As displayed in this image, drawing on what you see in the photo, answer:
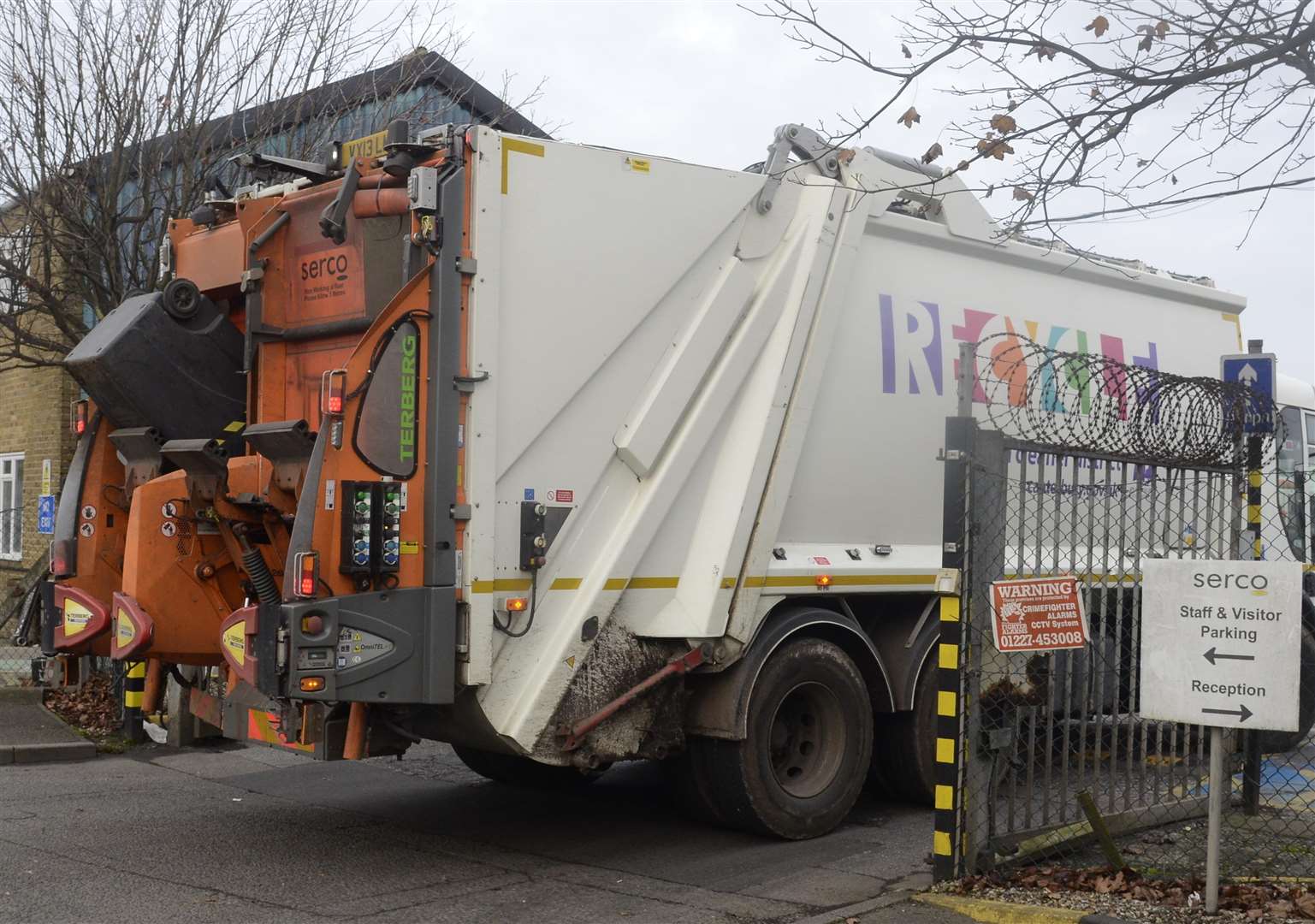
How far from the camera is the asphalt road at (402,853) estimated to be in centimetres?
610

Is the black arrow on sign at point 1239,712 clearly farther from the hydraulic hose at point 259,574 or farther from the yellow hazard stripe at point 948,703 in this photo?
the hydraulic hose at point 259,574

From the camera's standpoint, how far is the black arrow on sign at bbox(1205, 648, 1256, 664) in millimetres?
5469

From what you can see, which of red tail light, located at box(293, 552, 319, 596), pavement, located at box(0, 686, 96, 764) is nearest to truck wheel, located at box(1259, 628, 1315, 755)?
red tail light, located at box(293, 552, 319, 596)

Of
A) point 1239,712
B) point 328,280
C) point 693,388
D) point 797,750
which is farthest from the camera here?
point 797,750

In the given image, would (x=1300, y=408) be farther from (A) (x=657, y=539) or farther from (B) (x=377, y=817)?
(B) (x=377, y=817)

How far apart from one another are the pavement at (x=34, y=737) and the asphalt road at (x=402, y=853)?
171 millimetres

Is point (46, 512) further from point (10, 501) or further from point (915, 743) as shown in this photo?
point (915, 743)

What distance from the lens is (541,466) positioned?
6.49 metres

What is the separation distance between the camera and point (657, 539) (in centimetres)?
691

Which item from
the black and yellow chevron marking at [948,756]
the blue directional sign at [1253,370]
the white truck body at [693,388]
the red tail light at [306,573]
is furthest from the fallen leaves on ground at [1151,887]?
the blue directional sign at [1253,370]

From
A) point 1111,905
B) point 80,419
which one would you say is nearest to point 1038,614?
point 1111,905

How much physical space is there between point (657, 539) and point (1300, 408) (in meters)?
7.44

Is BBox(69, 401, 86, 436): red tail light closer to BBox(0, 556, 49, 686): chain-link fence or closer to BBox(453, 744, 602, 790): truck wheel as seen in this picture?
BBox(0, 556, 49, 686): chain-link fence

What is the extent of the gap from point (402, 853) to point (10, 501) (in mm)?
12770
